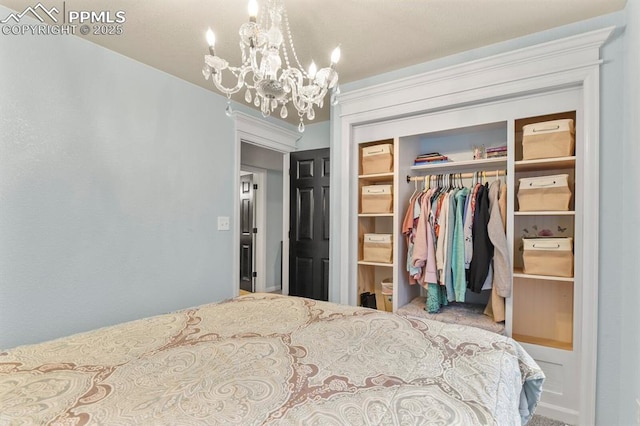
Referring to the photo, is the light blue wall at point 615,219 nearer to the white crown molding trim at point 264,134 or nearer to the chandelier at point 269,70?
the chandelier at point 269,70

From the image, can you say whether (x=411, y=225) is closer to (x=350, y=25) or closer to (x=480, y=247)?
(x=480, y=247)

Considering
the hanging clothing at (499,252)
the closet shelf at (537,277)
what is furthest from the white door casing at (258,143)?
the closet shelf at (537,277)

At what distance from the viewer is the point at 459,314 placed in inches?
89.4

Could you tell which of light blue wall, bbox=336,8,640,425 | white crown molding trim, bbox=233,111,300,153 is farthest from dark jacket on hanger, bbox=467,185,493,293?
white crown molding trim, bbox=233,111,300,153

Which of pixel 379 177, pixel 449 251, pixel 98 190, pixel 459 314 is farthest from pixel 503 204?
pixel 98 190

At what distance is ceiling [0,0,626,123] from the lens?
65.2 inches

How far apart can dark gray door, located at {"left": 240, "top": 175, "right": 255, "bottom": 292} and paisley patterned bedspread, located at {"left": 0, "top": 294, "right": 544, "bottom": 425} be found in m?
3.55

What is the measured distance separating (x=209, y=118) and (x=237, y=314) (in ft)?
6.00

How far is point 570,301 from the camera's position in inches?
84.2

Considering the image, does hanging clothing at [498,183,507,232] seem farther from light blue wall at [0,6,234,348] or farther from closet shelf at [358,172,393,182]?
light blue wall at [0,6,234,348]

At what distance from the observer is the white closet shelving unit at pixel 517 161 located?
1.78 metres

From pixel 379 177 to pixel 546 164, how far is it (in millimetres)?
1156

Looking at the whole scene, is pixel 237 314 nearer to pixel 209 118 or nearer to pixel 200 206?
pixel 200 206

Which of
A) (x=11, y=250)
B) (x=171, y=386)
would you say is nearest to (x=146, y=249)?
(x=11, y=250)
